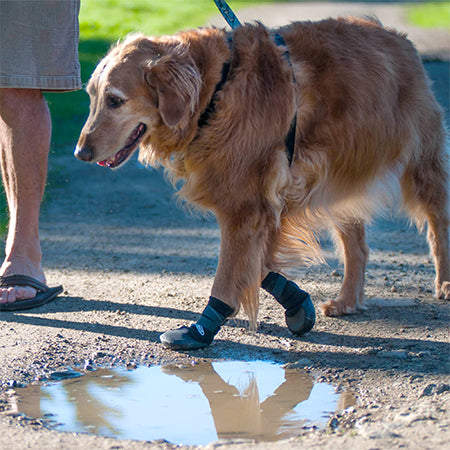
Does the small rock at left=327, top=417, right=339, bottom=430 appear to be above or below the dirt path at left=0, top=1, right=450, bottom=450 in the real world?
above

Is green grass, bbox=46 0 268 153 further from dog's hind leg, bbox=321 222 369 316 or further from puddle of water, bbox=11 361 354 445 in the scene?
puddle of water, bbox=11 361 354 445

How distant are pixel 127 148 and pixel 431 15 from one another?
21700 mm

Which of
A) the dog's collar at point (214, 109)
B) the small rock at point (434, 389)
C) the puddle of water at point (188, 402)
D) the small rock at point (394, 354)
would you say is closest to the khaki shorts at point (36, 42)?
the dog's collar at point (214, 109)

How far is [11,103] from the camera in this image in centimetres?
437

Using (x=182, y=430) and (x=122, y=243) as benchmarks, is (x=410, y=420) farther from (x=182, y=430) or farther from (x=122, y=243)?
(x=122, y=243)

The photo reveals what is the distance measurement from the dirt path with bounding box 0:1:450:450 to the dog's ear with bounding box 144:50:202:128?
120 cm

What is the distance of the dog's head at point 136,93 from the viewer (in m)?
3.42

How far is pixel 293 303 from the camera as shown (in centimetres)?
382

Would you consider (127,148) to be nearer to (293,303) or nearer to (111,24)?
(293,303)

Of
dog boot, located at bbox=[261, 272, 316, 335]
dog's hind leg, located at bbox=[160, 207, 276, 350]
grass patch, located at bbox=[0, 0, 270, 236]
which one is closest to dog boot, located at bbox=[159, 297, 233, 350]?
dog's hind leg, located at bbox=[160, 207, 276, 350]

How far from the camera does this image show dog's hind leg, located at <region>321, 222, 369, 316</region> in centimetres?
423

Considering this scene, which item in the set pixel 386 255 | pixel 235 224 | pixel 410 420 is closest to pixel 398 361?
pixel 410 420

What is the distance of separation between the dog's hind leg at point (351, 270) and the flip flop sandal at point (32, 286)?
166cm

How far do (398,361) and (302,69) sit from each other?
1536mm
